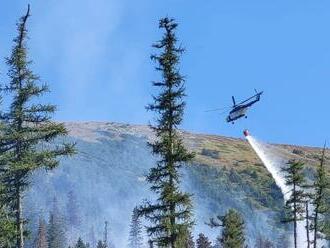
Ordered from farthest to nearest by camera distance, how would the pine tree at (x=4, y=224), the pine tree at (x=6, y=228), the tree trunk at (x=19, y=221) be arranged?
the tree trunk at (x=19, y=221)
the pine tree at (x=4, y=224)
the pine tree at (x=6, y=228)

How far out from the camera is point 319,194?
230 ft

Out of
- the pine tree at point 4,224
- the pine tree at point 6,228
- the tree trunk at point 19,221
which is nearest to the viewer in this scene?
the pine tree at point 6,228

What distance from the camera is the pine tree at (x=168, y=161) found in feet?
137

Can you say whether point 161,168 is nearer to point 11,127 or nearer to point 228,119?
point 11,127

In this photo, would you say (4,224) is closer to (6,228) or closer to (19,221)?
(6,228)

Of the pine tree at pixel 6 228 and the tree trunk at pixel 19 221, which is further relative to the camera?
the tree trunk at pixel 19 221

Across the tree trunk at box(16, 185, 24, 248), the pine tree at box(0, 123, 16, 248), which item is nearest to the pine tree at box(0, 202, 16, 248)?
the pine tree at box(0, 123, 16, 248)

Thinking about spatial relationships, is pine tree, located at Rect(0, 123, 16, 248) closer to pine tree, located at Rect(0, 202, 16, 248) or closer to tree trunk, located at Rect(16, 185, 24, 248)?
pine tree, located at Rect(0, 202, 16, 248)

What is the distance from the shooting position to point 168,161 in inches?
1682

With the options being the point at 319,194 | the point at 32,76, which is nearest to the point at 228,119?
the point at 319,194

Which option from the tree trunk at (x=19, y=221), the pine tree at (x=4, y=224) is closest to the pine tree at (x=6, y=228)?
the pine tree at (x=4, y=224)

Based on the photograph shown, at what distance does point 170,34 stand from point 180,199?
35.0ft

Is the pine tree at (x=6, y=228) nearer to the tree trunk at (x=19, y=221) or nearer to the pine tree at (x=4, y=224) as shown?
the pine tree at (x=4, y=224)

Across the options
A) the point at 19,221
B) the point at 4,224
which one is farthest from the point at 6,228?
the point at 19,221
